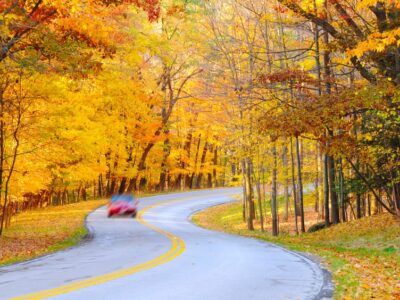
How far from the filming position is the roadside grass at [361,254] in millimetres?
8964

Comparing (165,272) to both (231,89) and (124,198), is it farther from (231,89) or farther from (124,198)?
(124,198)

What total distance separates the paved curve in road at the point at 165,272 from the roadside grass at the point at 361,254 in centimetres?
61

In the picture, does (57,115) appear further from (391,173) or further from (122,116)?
(122,116)

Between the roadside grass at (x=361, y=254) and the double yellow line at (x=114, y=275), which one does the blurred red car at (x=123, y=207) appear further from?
the double yellow line at (x=114, y=275)

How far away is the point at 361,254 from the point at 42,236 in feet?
38.8

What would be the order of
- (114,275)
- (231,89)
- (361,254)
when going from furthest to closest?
(231,89)
(361,254)
(114,275)

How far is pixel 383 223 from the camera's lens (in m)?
19.5

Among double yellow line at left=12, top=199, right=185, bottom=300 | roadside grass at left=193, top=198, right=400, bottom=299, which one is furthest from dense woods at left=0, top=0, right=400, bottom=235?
double yellow line at left=12, top=199, right=185, bottom=300

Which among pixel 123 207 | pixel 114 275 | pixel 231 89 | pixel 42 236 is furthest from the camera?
pixel 123 207

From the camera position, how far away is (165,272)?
32.6 ft

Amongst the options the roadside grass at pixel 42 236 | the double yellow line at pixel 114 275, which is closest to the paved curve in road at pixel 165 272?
the double yellow line at pixel 114 275

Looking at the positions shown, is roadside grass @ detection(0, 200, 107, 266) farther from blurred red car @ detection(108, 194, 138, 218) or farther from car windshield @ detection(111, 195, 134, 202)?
car windshield @ detection(111, 195, 134, 202)

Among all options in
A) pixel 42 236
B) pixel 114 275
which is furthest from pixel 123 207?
pixel 114 275

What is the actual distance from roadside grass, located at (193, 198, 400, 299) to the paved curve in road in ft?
1.99
